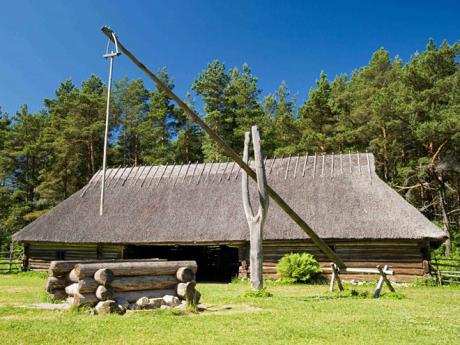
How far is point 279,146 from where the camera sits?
35.1 meters

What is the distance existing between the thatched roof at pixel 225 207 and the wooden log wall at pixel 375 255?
2.60 feet

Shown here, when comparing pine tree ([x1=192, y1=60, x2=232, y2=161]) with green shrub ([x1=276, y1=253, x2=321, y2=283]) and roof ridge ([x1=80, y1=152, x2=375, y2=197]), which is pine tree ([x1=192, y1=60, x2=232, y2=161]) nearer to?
roof ridge ([x1=80, y1=152, x2=375, y2=197])

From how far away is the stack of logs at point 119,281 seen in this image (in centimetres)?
808

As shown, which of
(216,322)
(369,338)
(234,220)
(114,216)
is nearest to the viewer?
(369,338)

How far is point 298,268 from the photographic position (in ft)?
51.1

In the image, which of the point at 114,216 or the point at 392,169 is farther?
the point at 392,169

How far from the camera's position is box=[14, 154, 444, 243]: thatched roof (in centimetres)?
1627

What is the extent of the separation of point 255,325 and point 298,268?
8878 millimetres

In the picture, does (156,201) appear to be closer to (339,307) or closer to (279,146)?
(339,307)

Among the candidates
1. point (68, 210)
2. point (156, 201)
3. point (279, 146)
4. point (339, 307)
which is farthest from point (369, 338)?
point (279, 146)

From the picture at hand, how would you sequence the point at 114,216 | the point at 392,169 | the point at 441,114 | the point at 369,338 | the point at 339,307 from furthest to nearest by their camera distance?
the point at 392,169, the point at 441,114, the point at 114,216, the point at 339,307, the point at 369,338

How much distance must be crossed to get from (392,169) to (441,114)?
7.62 metres

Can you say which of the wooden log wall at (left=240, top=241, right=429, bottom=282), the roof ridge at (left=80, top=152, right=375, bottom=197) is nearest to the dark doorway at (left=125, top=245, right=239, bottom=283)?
the roof ridge at (left=80, top=152, right=375, bottom=197)

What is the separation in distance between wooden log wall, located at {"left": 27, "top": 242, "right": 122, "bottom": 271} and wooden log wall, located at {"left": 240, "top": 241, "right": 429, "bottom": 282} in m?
7.94
